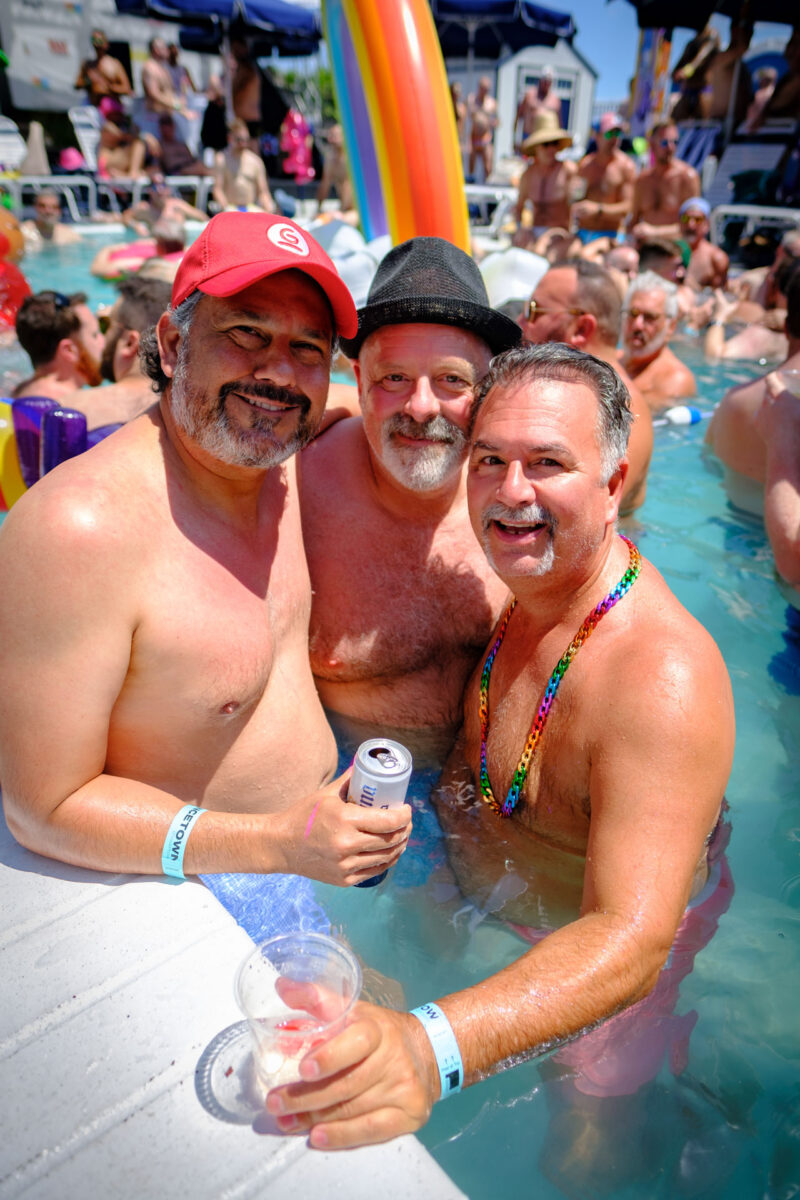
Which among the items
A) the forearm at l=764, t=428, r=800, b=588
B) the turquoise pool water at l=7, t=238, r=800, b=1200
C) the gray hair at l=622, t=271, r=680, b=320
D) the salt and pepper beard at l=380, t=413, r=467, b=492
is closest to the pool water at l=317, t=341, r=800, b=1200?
the turquoise pool water at l=7, t=238, r=800, b=1200

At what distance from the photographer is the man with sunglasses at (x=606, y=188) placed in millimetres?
12227

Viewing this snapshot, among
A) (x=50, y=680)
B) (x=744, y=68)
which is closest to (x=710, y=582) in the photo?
(x=50, y=680)

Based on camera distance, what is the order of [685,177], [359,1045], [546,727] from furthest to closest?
[685,177] < [546,727] < [359,1045]

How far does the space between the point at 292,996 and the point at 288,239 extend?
1.70 m

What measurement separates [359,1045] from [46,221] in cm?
1562

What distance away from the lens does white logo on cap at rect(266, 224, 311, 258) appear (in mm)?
1954

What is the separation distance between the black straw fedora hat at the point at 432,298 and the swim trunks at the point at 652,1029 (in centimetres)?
171

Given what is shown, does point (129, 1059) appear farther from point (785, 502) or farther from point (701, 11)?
point (701, 11)

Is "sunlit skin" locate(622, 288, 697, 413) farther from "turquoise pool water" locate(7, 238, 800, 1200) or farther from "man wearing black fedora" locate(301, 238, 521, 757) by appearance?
"man wearing black fedora" locate(301, 238, 521, 757)

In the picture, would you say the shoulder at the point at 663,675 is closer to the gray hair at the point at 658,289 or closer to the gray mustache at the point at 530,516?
the gray mustache at the point at 530,516

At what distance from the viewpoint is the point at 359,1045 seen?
1.28 m

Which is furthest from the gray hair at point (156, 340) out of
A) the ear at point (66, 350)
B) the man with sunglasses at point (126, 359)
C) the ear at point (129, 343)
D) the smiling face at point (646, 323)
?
the smiling face at point (646, 323)

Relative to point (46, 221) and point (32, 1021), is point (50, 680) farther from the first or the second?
point (46, 221)

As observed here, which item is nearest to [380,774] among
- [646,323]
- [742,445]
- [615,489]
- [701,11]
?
[615,489]
